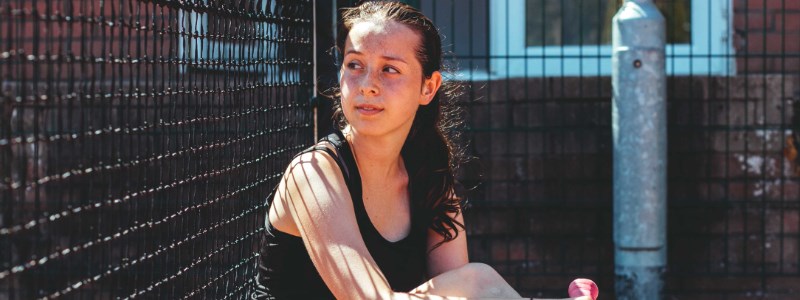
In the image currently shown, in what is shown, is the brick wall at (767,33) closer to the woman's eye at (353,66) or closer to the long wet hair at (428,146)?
the long wet hair at (428,146)

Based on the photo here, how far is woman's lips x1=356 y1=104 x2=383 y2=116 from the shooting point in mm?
3336

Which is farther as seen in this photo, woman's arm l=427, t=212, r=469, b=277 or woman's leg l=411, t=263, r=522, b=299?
woman's arm l=427, t=212, r=469, b=277

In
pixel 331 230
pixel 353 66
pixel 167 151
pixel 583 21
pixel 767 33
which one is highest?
pixel 583 21

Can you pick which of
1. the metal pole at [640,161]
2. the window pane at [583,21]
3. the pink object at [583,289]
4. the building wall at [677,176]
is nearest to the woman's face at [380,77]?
→ the pink object at [583,289]

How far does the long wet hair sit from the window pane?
2999 millimetres

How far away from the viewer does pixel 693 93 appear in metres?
6.44

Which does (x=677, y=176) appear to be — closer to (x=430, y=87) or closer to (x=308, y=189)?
(x=430, y=87)

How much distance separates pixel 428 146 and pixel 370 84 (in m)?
0.49

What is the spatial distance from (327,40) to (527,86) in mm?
2265

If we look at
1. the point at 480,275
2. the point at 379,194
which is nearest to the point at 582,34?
the point at 379,194

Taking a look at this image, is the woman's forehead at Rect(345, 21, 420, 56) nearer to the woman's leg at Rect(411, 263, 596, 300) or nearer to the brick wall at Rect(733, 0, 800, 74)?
the woman's leg at Rect(411, 263, 596, 300)

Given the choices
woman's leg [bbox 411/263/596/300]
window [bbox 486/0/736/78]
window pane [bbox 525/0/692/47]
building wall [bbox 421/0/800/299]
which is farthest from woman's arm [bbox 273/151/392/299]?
window pane [bbox 525/0/692/47]

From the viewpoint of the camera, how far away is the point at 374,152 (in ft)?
11.4

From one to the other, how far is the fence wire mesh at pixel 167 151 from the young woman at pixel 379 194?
252 mm
